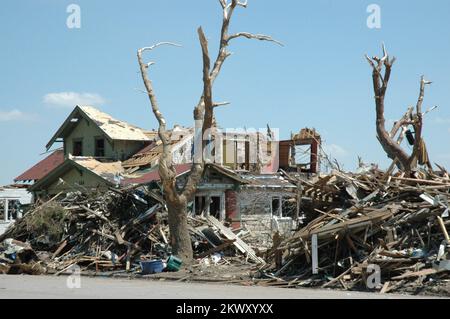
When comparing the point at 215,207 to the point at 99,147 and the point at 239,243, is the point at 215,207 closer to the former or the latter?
the point at 239,243

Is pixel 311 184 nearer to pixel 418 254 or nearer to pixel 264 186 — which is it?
pixel 418 254

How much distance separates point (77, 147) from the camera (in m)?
39.0

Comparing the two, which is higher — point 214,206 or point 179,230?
point 214,206

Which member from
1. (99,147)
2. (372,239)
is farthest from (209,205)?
(372,239)

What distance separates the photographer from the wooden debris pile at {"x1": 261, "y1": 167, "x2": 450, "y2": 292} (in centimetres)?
1496

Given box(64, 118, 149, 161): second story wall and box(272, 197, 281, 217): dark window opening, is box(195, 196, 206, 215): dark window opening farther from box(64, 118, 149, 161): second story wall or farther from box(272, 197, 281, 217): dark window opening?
box(64, 118, 149, 161): second story wall

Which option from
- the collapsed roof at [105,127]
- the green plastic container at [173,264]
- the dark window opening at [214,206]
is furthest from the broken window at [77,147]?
the green plastic container at [173,264]

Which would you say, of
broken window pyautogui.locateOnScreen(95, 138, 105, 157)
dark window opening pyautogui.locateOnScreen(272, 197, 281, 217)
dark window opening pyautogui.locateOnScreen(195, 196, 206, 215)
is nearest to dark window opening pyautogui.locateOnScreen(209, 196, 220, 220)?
dark window opening pyautogui.locateOnScreen(195, 196, 206, 215)

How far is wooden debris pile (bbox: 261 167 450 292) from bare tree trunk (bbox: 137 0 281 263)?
11.8 ft

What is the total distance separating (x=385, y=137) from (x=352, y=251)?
12884 millimetres

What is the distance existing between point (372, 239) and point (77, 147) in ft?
85.0

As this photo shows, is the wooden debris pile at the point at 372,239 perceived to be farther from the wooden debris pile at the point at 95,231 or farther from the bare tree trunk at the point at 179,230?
the wooden debris pile at the point at 95,231

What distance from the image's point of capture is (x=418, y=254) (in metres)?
15.1
